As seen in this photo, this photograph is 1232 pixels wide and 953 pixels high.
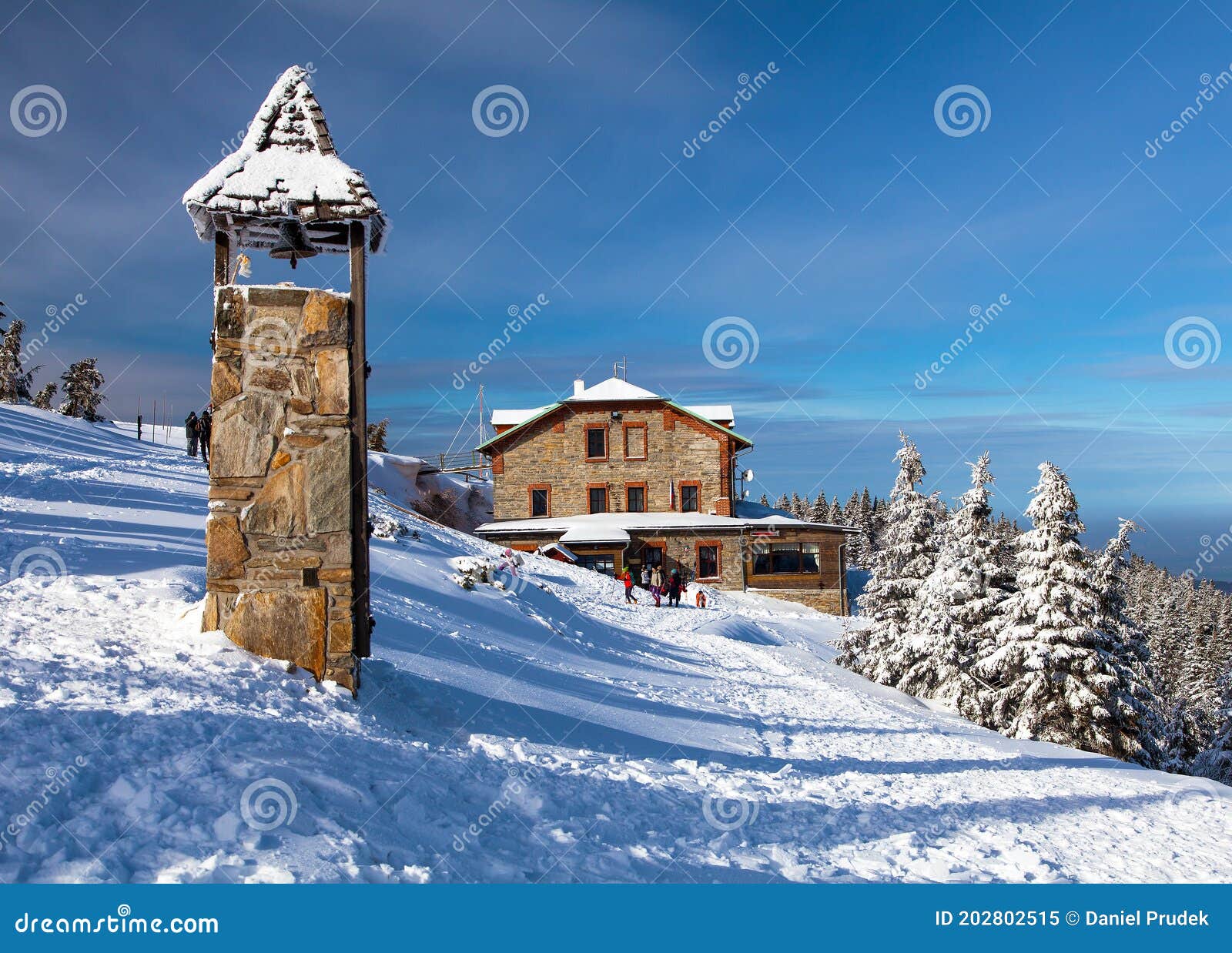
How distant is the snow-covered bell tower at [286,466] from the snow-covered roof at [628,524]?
28874mm

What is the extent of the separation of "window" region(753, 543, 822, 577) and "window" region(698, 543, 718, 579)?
206 cm

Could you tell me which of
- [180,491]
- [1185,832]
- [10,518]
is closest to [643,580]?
[180,491]

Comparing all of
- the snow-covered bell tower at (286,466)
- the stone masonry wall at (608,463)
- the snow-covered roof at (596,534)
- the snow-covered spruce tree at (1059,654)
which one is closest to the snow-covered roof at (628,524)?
the snow-covered roof at (596,534)

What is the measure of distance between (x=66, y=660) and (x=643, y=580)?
2986 cm

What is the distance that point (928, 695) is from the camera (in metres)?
23.1

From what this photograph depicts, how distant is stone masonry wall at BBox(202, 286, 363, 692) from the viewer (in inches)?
258

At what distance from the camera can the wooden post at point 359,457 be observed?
6.82 m

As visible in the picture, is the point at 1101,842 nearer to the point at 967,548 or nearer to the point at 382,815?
the point at 382,815

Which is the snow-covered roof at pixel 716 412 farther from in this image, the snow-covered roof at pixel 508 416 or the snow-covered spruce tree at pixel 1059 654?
the snow-covered spruce tree at pixel 1059 654

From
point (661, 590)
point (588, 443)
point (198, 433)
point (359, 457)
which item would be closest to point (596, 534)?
point (588, 443)

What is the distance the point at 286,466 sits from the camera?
21.9ft

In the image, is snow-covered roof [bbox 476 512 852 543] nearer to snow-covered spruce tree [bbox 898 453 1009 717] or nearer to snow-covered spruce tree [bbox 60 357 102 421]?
snow-covered spruce tree [bbox 898 453 1009 717]

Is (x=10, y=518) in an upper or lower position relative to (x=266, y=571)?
upper

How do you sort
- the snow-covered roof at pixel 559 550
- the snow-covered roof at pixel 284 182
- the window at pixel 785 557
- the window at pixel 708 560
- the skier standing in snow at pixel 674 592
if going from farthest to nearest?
the window at pixel 785 557, the window at pixel 708 560, the snow-covered roof at pixel 559 550, the skier standing in snow at pixel 674 592, the snow-covered roof at pixel 284 182
